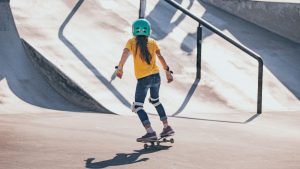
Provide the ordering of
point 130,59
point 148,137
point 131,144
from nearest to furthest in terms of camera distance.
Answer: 1. point 148,137
2. point 131,144
3. point 130,59

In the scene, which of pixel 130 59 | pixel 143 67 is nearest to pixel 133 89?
pixel 130 59

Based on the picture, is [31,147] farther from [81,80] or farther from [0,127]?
[81,80]

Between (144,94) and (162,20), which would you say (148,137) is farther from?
(162,20)

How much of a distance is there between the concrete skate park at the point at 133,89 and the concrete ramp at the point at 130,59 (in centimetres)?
2

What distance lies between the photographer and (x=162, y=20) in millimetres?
13477

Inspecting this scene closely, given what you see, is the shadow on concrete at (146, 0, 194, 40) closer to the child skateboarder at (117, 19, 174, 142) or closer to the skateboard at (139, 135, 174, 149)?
the child skateboarder at (117, 19, 174, 142)

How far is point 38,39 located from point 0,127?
2.92m

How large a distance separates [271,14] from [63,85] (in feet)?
19.8

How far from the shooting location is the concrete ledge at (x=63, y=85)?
395 inches

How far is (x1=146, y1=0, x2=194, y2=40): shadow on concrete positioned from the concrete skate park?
1.0 inches

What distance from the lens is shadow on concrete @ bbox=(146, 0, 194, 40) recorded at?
42.3 ft

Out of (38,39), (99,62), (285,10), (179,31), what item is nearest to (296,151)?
(99,62)

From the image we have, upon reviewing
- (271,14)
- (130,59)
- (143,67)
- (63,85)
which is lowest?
(63,85)

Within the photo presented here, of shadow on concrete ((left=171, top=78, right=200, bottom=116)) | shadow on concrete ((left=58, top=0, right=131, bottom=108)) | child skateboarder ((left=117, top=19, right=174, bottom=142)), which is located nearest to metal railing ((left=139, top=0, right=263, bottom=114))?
shadow on concrete ((left=171, top=78, right=200, bottom=116))
